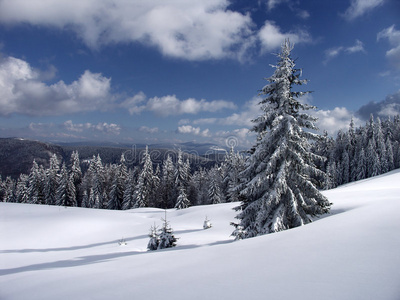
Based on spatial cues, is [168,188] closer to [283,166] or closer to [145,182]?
[145,182]

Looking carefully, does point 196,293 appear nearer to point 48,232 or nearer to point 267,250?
point 267,250

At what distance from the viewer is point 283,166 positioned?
1055 cm

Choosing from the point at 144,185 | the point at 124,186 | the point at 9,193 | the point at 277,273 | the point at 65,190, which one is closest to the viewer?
the point at 277,273

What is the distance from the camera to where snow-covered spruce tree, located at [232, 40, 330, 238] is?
1050cm

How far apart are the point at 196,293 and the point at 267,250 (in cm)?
228

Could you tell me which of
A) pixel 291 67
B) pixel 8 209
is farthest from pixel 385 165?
pixel 8 209

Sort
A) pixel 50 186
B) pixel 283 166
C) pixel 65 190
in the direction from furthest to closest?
pixel 50 186, pixel 65 190, pixel 283 166

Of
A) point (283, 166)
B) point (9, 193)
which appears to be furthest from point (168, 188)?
point (9, 193)

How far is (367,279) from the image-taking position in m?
3.00

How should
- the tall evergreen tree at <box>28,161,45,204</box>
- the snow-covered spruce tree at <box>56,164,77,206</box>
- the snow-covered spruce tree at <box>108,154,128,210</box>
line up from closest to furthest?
the snow-covered spruce tree at <box>56,164,77,206</box> < the tall evergreen tree at <box>28,161,45,204</box> < the snow-covered spruce tree at <box>108,154,128,210</box>

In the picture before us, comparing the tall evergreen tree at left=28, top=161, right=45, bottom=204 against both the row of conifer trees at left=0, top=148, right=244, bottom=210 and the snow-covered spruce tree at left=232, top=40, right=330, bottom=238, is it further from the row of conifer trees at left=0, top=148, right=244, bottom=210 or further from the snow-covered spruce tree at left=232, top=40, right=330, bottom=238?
the snow-covered spruce tree at left=232, top=40, right=330, bottom=238

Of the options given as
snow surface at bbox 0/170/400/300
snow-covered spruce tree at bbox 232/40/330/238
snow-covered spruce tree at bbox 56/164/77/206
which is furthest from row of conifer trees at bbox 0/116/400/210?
snow surface at bbox 0/170/400/300

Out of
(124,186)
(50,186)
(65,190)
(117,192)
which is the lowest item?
(117,192)

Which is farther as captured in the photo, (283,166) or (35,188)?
(35,188)
